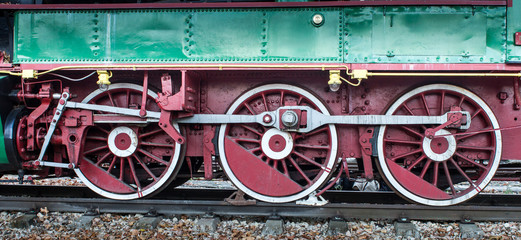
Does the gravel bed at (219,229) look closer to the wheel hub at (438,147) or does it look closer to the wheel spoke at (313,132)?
the wheel hub at (438,147)

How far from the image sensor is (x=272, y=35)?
12.7ft

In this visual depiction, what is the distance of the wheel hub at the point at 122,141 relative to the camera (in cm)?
436

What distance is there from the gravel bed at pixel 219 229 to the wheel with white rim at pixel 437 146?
428 mm

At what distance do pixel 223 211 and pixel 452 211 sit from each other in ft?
9.00

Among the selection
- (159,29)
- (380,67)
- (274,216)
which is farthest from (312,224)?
(159,29)

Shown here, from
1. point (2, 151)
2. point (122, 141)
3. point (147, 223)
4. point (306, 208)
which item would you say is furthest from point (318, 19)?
point (2, 151)

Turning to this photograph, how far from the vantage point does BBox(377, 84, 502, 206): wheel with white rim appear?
162 inches

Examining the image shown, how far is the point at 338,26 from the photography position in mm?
3828

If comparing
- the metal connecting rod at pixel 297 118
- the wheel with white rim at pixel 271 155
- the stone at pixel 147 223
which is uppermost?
the metal connecting rod at pixel 297 118

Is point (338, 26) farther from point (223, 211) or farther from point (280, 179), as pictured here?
point (223, 211)

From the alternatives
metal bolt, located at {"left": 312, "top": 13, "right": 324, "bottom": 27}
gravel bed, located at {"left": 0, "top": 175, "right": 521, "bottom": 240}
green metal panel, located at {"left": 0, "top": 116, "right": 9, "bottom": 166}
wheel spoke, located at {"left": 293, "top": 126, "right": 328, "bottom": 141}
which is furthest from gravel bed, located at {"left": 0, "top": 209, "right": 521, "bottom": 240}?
metal bolt, located at {"left": 312, "top": 13, "right": 324, "bottom": 27}

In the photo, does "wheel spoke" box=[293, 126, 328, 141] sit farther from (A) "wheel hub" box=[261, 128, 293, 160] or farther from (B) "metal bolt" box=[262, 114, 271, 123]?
(B) "metal bolt" box=[262, 114, 271, 123]

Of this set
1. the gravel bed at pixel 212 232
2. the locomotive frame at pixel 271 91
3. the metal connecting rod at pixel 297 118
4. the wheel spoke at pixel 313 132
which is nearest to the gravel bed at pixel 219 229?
the gravel bed at pixel 212 232

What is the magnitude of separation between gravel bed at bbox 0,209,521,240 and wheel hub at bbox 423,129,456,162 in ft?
2.56
